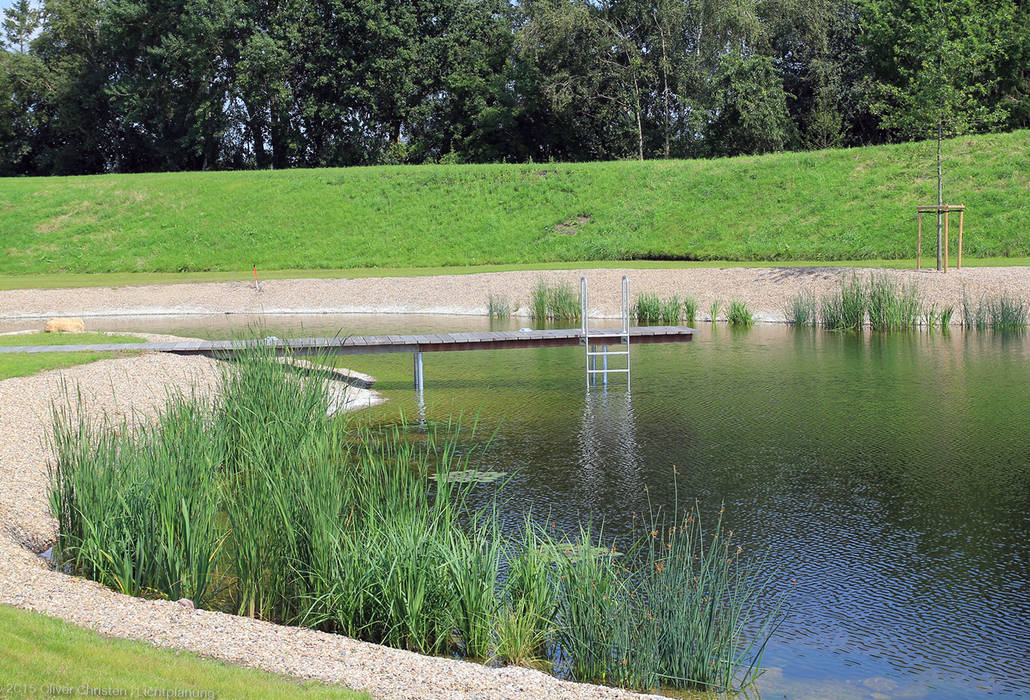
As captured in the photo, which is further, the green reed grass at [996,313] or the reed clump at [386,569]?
the green reed grass at [996,313]

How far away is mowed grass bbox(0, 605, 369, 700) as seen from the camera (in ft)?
13.3

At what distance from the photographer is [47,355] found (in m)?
13.2

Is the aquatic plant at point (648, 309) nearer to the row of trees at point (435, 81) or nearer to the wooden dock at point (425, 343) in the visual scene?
the wooden dock at point (425, 343)

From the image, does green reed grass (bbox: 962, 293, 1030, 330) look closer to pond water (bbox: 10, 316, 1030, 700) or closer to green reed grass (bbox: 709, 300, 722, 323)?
Result: pond water (bbox: 10, 316, 1030, 700)

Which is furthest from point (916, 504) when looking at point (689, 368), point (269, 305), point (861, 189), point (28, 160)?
point (28, 160)

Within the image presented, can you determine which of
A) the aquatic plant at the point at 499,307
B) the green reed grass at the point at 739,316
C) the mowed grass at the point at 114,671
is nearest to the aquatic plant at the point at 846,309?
the green reed grass at the point at 739,316

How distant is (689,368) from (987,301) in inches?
305

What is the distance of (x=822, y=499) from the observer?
328 inches

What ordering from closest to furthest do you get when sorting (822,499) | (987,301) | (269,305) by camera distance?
(822,499) < (987,301) < (269,305)

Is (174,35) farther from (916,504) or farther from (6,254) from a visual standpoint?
(916,504)

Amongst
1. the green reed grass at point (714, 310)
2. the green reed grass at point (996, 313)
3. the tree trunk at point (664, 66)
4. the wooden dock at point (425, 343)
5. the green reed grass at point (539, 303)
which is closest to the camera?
the wooden dock at point (425, 343)

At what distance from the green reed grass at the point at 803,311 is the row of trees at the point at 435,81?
23765mm

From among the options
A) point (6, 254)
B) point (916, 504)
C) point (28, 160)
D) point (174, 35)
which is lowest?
point (916, 504)

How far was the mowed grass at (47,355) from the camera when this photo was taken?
12094 millimetres
